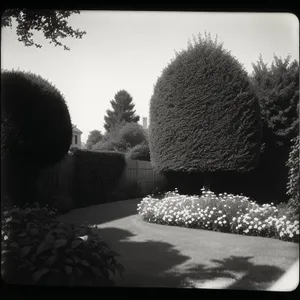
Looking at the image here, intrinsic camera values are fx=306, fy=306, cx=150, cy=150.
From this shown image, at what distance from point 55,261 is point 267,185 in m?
8.06

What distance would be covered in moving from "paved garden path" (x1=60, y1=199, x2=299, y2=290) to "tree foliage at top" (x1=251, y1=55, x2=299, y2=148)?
17.8ft

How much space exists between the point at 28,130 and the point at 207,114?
522cm

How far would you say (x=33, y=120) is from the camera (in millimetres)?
5078

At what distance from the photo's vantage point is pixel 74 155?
8836 mm

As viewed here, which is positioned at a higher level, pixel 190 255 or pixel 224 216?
pixel 224 216

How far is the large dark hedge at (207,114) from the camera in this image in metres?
8.55

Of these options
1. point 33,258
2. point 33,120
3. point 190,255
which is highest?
point 33,120

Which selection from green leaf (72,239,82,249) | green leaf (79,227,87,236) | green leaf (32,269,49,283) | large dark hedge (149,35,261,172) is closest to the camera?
green leaf (32,269,49,283)

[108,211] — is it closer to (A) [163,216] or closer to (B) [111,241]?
(A) [163,216]

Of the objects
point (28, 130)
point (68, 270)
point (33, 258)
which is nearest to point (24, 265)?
point (33, 258)

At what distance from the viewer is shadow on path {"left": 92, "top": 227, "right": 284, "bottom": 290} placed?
12.9ft

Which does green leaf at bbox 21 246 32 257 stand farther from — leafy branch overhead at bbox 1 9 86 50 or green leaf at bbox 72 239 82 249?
leafy branch overhead at bbox 1 9 86 50

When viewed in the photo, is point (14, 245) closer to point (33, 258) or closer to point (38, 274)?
point (33, 258)

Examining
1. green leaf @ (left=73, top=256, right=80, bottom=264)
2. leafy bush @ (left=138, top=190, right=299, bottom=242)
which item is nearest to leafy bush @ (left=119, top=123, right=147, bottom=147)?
leafy bush @ (left=138, top=190, right=299, bottom=242)
